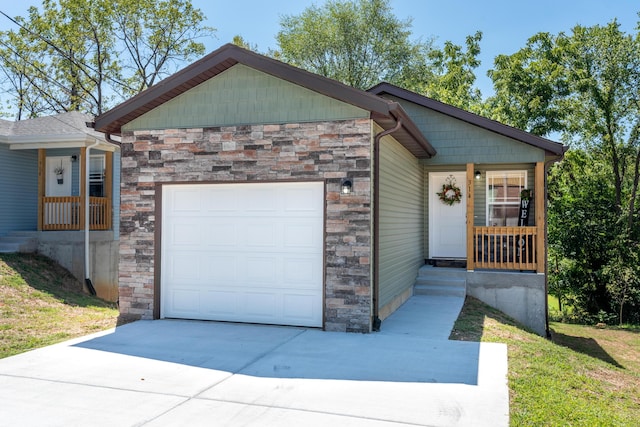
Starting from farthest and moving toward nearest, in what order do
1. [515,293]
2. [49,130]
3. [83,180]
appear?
1. [49,130]
2. [83,180]
3. [515,293]

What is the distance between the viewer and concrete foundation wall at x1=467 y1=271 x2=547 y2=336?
34.1ft

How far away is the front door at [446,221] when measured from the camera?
40.3ft

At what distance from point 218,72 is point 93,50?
20.0m

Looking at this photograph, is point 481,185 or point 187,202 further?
point 481,185

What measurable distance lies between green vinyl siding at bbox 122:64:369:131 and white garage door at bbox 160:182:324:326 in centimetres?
99

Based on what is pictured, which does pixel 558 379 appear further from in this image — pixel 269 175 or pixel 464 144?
pixel 464 144

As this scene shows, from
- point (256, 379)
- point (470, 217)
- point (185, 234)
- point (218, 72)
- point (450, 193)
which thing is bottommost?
point (256, 379)

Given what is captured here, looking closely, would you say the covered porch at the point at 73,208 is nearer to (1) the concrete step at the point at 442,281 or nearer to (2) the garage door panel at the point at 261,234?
(2) the garage door panel at the point at 261,234

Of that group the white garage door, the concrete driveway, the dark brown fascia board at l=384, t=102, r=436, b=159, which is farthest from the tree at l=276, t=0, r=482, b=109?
the concrete driveway

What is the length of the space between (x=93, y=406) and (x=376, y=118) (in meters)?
4.96

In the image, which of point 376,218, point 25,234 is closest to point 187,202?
point 376,218

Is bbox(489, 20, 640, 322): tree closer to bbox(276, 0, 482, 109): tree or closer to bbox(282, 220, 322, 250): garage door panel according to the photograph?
bbox(276, 0, 482, 109): tree

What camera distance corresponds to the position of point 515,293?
34.6ft

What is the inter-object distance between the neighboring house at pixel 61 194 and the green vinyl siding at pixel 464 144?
843 centimetres
